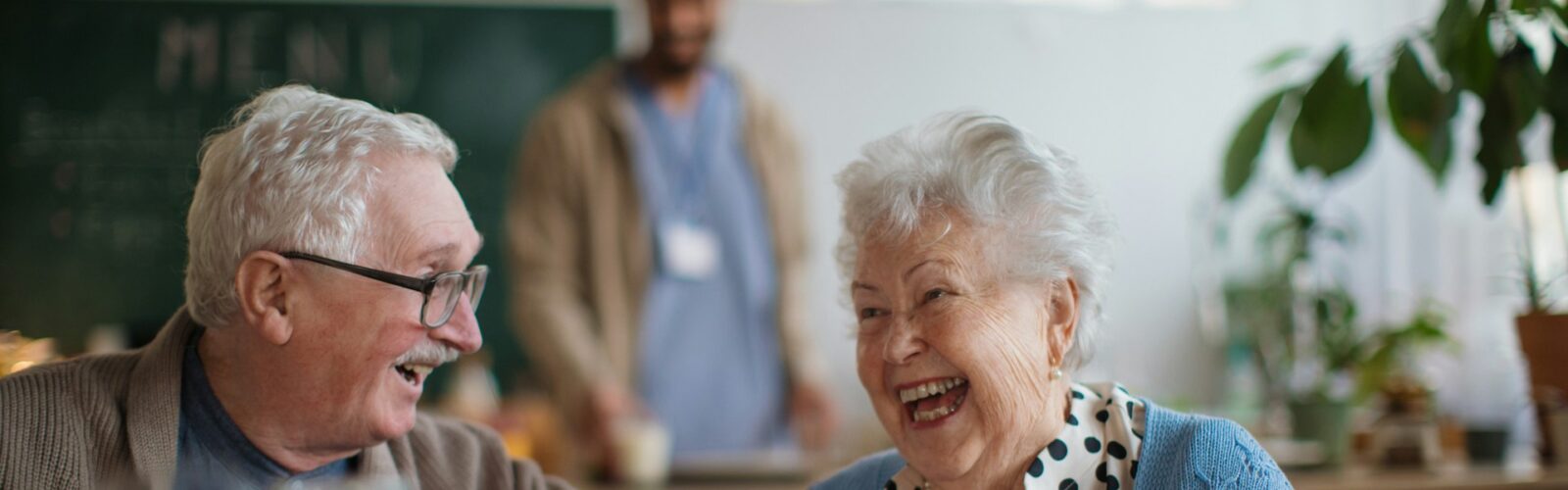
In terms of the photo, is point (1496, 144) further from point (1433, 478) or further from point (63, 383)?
point (63, 383)

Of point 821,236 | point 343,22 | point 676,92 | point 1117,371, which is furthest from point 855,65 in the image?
point 343,22

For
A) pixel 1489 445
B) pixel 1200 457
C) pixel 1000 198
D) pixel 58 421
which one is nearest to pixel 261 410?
pixel 58 421

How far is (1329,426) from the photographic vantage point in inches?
129

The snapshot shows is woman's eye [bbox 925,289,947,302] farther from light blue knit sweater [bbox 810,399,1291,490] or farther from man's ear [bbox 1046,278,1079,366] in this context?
light blue knit sweater [bbox 810,399,1291,490]

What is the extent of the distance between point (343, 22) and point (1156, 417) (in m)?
4.34

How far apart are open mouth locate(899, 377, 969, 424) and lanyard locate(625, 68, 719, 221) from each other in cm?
316

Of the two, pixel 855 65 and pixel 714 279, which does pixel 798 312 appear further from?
pixel 855 65

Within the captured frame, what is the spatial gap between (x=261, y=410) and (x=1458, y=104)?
1792mm

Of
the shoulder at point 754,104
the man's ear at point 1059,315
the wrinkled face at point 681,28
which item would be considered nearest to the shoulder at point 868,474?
the man's ear at point 1059,315

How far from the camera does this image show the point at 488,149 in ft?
17.2

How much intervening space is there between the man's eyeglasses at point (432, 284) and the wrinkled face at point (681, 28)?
2.74 meters

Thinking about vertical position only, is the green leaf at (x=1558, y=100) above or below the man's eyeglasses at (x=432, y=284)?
above

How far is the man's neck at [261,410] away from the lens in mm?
1563

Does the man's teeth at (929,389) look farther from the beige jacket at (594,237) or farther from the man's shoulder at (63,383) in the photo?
the beige jacket at (594,237)
